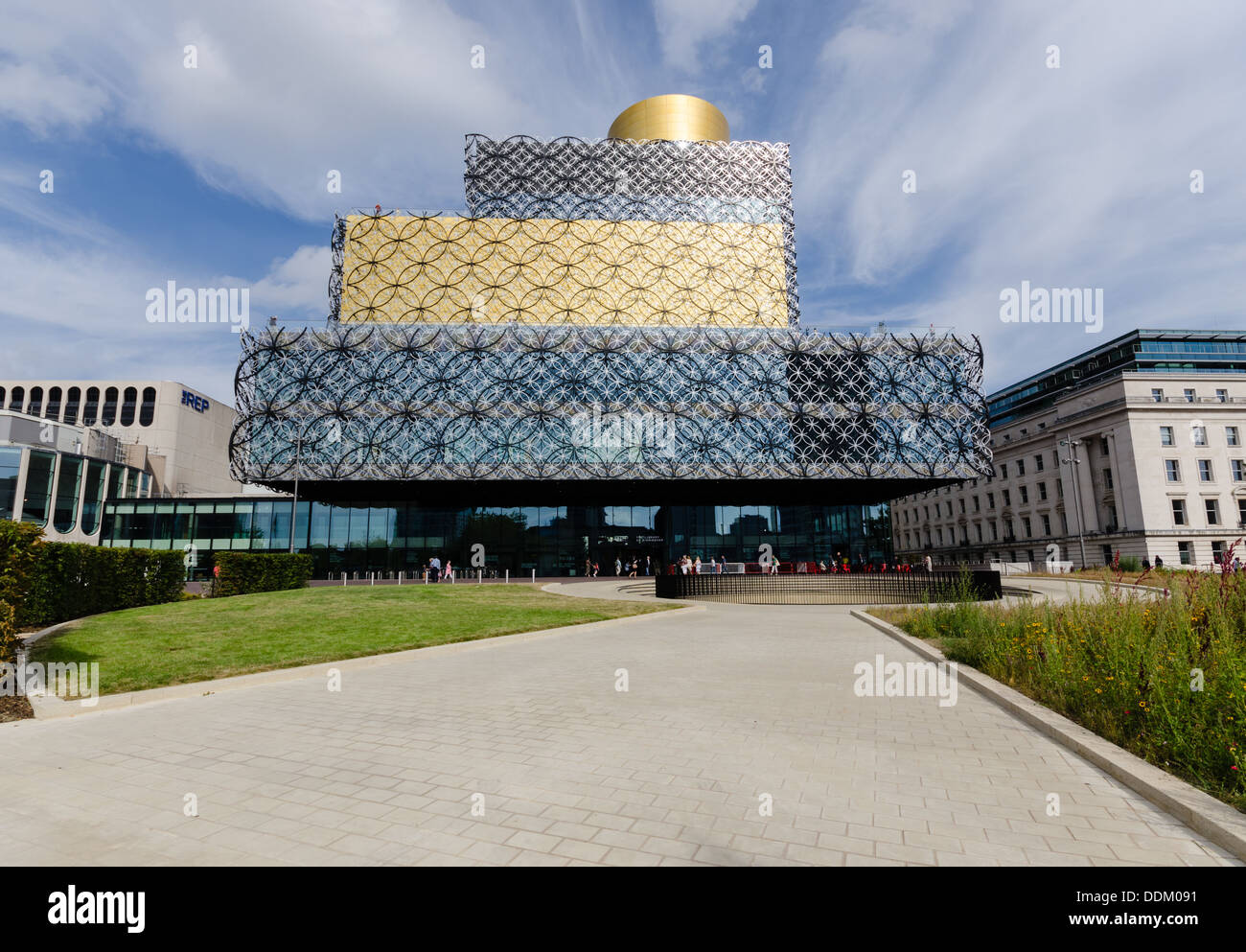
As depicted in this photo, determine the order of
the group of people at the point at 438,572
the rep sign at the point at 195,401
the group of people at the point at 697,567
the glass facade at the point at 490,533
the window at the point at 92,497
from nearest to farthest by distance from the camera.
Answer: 1. the group of people at the point at 697,567
2. the group of people at the point at 438,572
3. the glass facade at the point at 490,533
4. the window at the point at 92,497
5. the rep sign at the point at 195,401

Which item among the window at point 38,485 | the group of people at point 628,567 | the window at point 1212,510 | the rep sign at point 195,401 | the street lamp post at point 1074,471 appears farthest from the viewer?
the rep sign at point 195,401

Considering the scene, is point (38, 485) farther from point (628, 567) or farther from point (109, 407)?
point (628, 567)

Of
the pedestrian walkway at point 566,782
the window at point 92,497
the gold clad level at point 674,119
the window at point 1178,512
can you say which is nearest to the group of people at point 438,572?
the pedestrian walkway at point 566,782

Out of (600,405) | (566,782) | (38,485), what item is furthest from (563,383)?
(38,485)

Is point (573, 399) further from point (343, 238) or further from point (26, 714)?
point (26, 714)

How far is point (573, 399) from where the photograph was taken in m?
44.8

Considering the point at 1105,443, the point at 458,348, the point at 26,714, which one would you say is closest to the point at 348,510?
the point at 458,348

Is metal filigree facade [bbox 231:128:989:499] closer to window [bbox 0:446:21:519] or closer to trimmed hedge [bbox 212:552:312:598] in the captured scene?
trimmed hedge [bbox 212:552:312:598]

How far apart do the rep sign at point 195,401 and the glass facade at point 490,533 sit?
35.7m

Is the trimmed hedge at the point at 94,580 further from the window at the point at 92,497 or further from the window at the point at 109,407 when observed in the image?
the window at the point at 109,407

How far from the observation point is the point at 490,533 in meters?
50.1

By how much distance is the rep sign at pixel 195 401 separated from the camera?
82062 millimetres

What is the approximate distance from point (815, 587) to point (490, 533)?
30658mm
